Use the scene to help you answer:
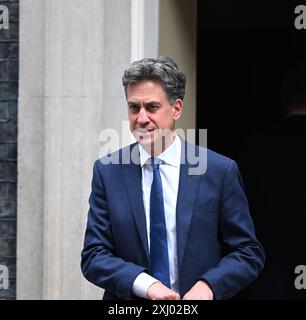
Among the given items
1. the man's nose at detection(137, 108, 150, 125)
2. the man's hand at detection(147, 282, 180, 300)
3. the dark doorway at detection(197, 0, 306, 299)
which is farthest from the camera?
the dark doorway at detection(197, 0, 306, 299)

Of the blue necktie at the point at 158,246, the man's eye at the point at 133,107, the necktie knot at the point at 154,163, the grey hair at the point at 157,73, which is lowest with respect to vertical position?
the blue necktie at the point at 158,246

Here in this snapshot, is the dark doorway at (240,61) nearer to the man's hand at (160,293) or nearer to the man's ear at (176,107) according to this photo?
the man's ear at (176,107)

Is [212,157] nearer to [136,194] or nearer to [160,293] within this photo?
[136,194]

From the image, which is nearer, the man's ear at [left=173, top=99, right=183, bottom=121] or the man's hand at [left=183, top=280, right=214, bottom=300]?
the man's hand at [left=183, top=280, right=214, bottom=300]

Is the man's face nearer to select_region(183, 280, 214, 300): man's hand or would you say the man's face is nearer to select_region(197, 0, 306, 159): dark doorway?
select_region(183, 280, 214, 300): man's hand

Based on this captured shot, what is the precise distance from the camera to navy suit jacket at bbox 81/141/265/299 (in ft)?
10.9

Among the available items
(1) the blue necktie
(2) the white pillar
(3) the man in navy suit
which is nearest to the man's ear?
(3) the man in navy suit

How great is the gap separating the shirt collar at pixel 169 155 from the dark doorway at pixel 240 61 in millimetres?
3125

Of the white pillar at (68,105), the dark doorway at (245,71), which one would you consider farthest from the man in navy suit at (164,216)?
the dark doorway at (245,71)

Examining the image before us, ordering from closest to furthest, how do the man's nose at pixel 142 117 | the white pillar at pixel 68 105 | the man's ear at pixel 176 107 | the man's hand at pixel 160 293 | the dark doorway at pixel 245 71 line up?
the man's hand at pixel 160 293 → the man's nose at pixel 142 117 → the man's ear at pixel 176 107 → the white pillar at pixel 68 105 → the dark doorway at pixel 245 71

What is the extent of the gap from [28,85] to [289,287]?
2.25 meters

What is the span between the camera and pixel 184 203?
133 inches

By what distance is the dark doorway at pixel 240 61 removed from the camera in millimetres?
6656

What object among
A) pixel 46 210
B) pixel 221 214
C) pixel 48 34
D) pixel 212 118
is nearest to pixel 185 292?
pixel 221 214
